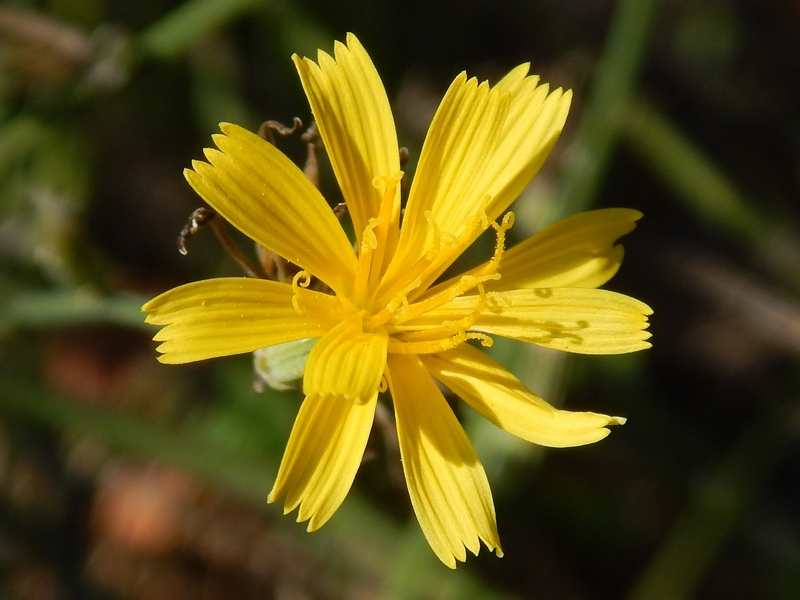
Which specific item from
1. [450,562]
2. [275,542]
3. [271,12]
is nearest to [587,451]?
[275,542]

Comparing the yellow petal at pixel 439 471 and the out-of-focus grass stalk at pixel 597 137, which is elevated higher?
the out-of-focus grass stalk at pixel 597 137

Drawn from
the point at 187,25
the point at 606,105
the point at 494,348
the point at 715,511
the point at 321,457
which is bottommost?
the point at 715,511

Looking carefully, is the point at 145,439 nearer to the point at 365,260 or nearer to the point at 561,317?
the point at 365,260

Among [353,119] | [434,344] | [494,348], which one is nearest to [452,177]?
[353,119]

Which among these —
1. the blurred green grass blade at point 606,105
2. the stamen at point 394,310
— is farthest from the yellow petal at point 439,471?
the blurred green grass blade at point 606,105

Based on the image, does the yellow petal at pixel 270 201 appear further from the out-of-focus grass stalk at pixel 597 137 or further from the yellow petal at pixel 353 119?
the out-of-focus grass stalk at pixel 597 137

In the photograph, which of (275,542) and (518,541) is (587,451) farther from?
(275,542)

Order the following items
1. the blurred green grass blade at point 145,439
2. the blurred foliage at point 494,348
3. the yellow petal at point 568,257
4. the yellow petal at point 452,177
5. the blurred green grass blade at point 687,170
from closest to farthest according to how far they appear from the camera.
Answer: the yellow petal at point 452,177
the yellow petal at point 568,257
the blurred green grass blade at point 145,439
the blurred foliage at point 494,348
the blurred green grass blade at point 687,170
